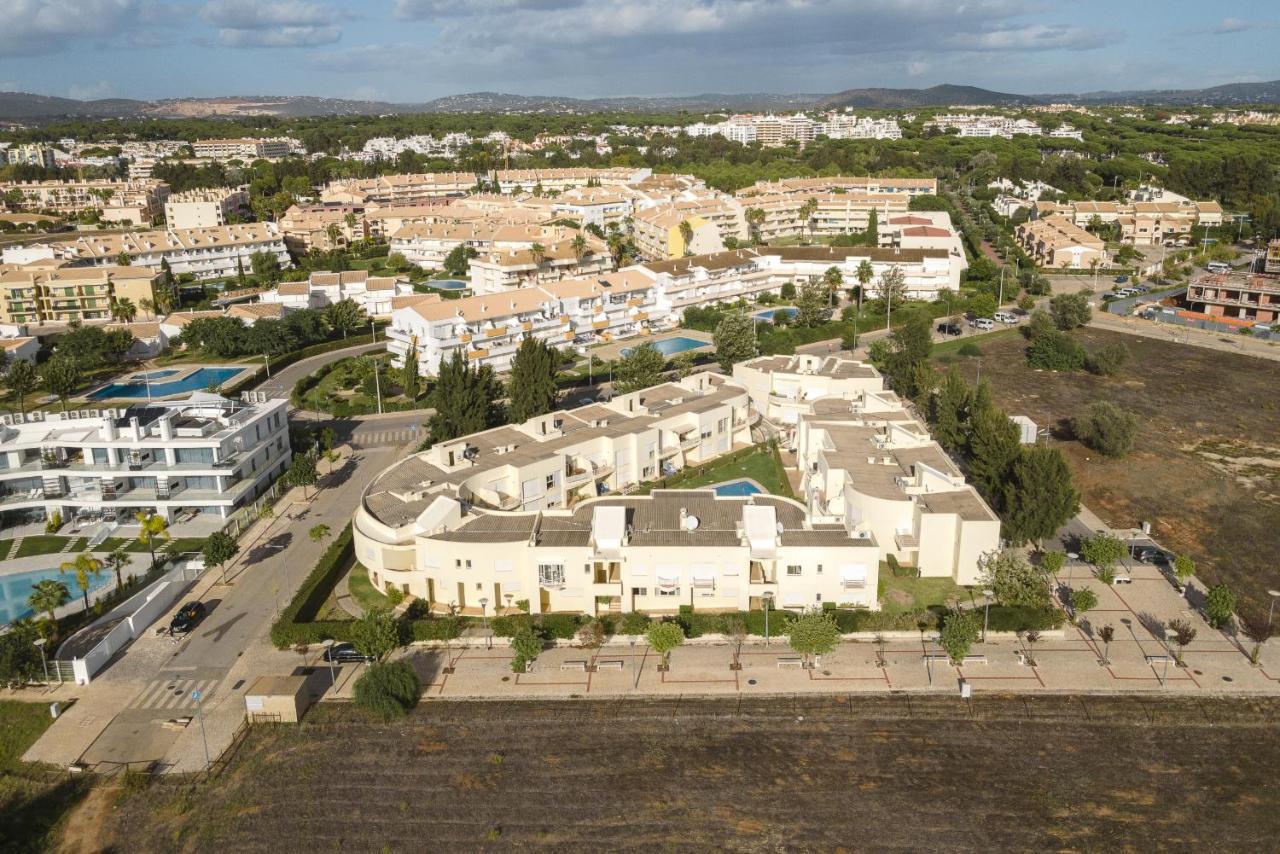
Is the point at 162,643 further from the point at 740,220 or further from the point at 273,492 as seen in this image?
the point at 740,220

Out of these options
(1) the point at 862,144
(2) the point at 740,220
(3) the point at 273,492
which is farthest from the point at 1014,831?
(1) the point at 862,144

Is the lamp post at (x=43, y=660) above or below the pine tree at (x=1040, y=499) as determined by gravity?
below

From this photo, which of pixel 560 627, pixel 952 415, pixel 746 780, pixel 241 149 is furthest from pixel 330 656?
pixel 241 149

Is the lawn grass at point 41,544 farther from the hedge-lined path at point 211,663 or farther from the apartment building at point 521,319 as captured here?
the apartment building at point 521,319

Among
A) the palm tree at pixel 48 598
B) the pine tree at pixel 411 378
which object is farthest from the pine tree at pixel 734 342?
the palm tree at pixel 48 598

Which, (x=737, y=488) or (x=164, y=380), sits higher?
(x=164, y=380)

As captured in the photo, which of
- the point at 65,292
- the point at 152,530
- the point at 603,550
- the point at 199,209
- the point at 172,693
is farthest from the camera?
the point at 199,209

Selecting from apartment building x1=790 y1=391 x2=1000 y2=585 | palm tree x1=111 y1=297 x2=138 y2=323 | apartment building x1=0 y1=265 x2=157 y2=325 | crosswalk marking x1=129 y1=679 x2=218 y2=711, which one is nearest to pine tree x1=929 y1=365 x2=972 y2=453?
apartment building x1=790 y1=391 x2=1000 y2=585

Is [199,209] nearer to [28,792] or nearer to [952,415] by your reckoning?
[952,415]
